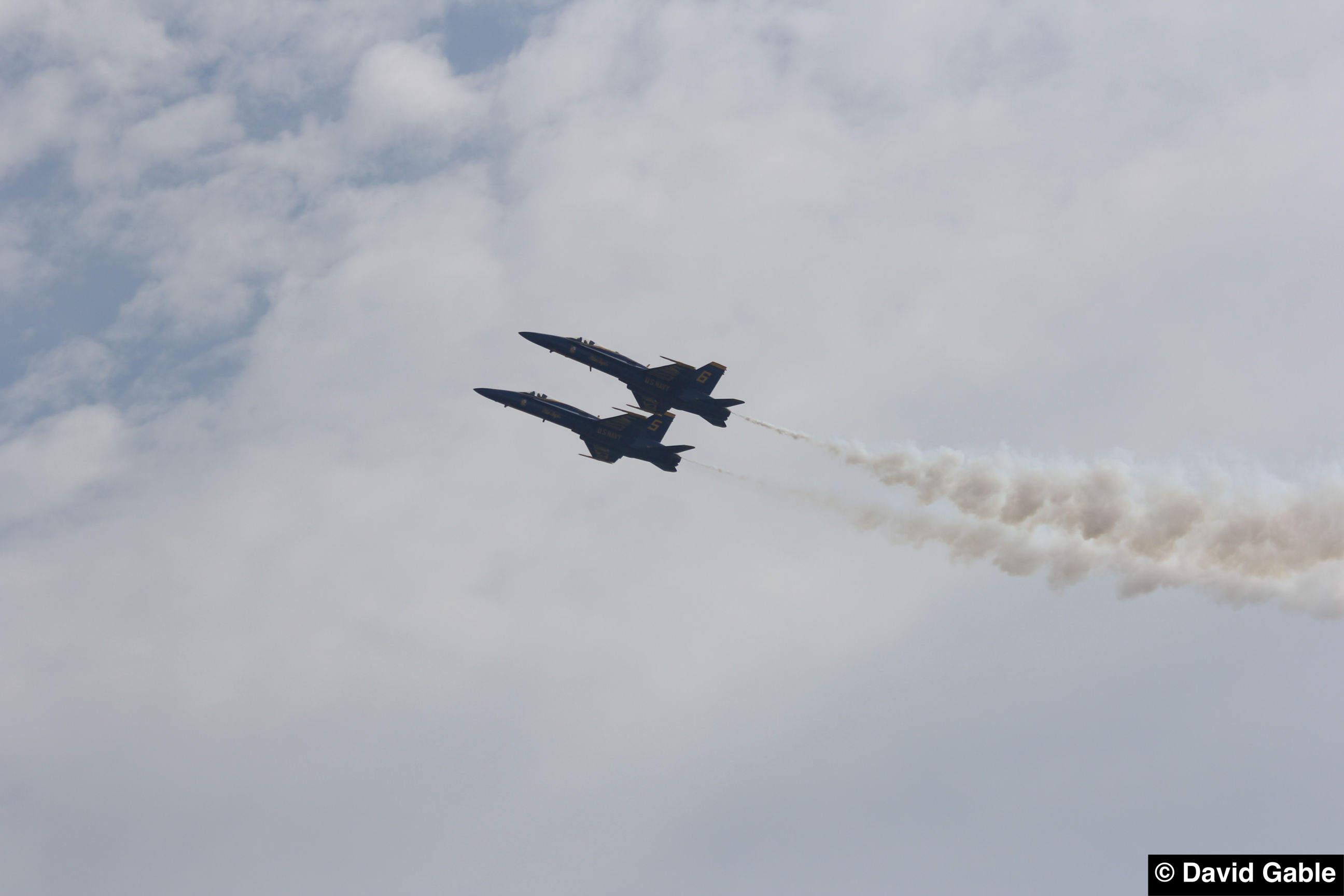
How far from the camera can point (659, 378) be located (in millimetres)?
103312

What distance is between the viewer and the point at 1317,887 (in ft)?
220

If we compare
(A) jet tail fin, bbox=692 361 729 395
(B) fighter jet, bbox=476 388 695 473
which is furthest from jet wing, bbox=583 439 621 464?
(A) jet tail fin, bbox=692 361 729 395

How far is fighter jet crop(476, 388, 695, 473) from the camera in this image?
10275 cm

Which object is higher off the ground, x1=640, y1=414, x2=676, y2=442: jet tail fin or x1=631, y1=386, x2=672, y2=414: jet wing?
x1=631, y1=386, x2=672, y2=414: jet wing

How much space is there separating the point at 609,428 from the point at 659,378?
5.50m

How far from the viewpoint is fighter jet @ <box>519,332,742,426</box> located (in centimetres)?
10219

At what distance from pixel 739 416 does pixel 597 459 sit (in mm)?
11638

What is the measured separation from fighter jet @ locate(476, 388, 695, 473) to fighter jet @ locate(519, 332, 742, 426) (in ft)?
5.66

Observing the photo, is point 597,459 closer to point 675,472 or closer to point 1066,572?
point 675,472

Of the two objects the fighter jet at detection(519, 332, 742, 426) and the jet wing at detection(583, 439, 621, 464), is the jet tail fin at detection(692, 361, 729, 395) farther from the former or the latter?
the jet wing at detection(583, 439, 621, 464)

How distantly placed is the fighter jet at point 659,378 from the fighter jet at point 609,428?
1.73 meters

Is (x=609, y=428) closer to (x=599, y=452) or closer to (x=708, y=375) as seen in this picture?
(x=599, y=452)

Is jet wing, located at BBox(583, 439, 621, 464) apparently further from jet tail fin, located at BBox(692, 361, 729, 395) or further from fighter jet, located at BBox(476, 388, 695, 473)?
jet tail fin, located at BBox(692, 361, 729, 395)

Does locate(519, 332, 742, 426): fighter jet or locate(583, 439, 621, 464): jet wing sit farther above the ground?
locate(519, 332, 742, 426): fighter jet
